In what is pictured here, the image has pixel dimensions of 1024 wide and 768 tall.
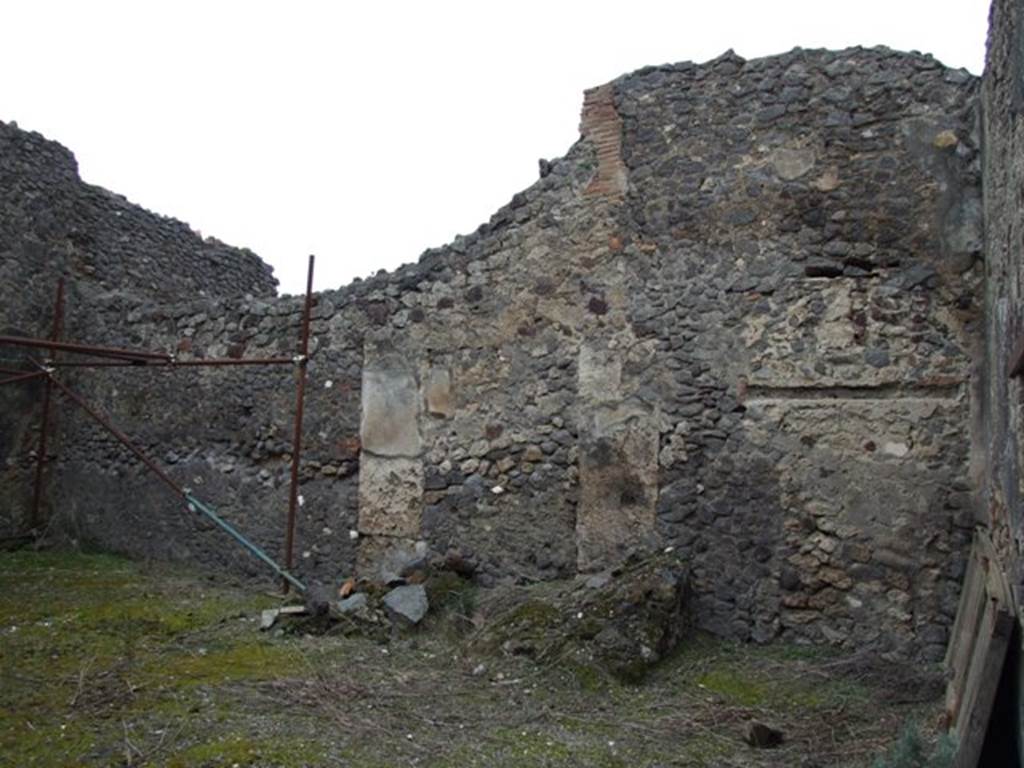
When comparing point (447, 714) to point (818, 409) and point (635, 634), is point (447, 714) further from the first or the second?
point (818, 409)

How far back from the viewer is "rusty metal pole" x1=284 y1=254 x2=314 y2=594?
6.78m

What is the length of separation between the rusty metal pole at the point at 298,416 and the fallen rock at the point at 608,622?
1910 mm

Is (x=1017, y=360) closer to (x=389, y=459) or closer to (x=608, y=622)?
(x=608, y=622)

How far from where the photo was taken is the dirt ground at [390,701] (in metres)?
3.71

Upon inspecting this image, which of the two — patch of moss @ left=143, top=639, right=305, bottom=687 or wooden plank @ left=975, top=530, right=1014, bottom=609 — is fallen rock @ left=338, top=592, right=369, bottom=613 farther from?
wooden plank @ left=975, top=530, right=1014, bottom=609

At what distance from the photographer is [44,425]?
8.51m

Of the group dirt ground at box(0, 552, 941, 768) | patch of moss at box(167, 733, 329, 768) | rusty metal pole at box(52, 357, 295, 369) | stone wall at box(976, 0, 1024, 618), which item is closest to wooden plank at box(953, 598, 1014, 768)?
stone wall at box(976, 0, 1024, 618)

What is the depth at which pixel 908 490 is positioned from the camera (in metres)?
5.12

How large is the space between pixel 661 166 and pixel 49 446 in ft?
20.5

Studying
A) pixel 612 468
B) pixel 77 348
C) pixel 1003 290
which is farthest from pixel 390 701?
pixel 77 348

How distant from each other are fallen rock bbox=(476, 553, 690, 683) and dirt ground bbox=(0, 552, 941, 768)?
0.10m

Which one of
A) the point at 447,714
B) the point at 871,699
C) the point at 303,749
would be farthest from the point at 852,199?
the point at 303,749

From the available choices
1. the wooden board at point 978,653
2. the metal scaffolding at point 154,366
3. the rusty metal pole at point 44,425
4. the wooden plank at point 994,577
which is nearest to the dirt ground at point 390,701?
the wooden board at point 978,653

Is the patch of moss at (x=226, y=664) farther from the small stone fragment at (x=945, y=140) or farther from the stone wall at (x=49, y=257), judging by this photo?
the small stone fragment at (x=945, y=140)
